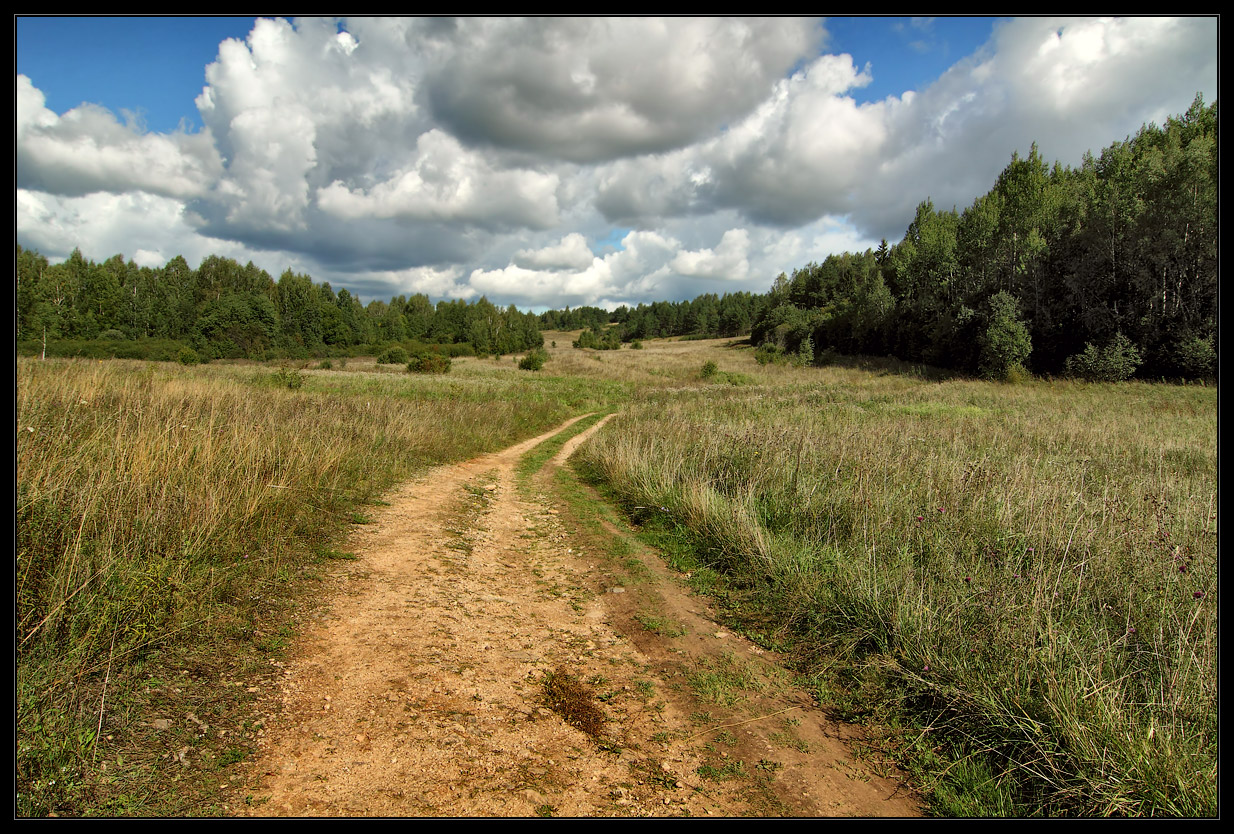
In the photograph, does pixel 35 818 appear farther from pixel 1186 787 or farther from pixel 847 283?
pixel 847 283

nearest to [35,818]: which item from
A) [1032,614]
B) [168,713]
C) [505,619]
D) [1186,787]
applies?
[168,713]

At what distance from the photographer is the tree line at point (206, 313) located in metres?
58.8

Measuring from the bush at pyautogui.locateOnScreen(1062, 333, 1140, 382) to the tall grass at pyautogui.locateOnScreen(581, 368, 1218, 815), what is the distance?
2784cm

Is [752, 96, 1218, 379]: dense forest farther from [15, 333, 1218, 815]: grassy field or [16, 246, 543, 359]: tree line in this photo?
[16, 246, 543, 359]: tree line

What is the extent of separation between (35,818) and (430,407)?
15732mm

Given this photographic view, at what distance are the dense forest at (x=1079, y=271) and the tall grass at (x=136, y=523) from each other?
43405mm

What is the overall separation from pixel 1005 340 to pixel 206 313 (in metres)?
88.1

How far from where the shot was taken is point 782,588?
5859mm

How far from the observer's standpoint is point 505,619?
5.43 meters

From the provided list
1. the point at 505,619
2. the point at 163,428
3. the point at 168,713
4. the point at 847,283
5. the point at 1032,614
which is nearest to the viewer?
the point at 168,713

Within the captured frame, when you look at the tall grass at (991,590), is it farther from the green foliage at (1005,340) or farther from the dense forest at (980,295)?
the green foliage at (1005,340)

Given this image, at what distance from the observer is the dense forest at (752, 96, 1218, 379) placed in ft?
103

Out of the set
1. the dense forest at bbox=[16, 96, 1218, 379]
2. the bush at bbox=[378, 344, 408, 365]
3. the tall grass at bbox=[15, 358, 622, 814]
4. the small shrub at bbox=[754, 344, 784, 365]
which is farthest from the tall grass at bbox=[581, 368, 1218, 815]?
the bush at bbox=[378, 344, 408, 365]

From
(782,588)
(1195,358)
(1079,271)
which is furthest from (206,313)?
(1195,358)
